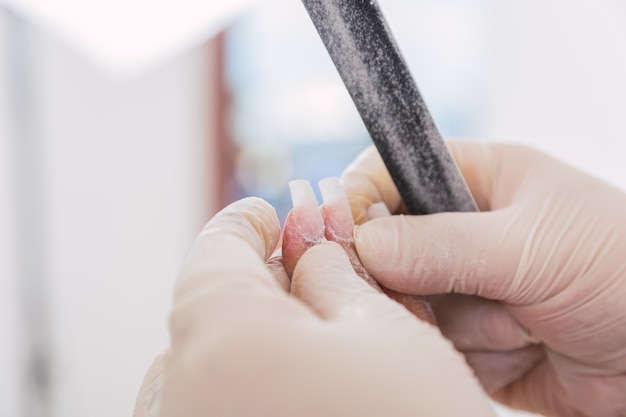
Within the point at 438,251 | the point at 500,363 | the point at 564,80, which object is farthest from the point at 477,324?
the point at 564,80

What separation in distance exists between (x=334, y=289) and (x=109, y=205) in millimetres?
2055

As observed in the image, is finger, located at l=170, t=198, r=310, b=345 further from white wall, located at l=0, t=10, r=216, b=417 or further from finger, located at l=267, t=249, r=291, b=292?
white wall, located at l=0, t=10, r=216, b=417

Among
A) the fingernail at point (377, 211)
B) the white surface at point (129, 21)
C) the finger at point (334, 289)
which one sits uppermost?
the white surface at point (129, 21)

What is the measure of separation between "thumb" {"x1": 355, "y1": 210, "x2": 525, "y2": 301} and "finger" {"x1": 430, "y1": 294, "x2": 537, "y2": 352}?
5.4 inches

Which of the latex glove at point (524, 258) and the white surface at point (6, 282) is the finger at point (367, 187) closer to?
the latex glove at point (524, 258)

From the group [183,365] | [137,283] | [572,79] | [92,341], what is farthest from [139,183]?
[183,365]

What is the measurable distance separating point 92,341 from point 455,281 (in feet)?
6.51

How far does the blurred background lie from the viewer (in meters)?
1.97

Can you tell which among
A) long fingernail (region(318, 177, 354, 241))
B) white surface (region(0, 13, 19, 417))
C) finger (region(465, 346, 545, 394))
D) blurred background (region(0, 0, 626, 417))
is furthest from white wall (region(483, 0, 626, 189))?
white surface (region(0, 13, 19, 417))

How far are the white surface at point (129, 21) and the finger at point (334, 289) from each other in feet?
3.61

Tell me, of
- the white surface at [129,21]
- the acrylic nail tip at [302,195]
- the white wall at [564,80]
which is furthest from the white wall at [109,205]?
the acrylic nail tip at [302,195]

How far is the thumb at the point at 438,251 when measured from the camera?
2.50 ft

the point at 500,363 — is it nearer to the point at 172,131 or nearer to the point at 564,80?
the point at 564,80

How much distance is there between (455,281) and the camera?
79cm
